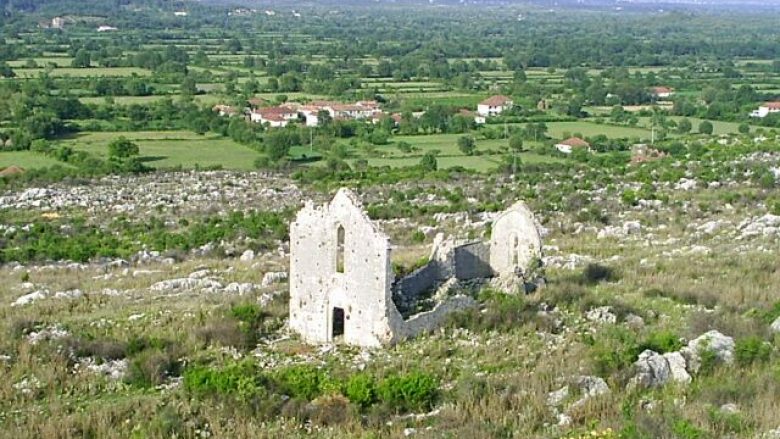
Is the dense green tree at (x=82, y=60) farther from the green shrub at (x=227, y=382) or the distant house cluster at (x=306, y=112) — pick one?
the green shrub at (x=227, y=382)

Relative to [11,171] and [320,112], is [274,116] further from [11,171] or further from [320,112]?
[11,171]

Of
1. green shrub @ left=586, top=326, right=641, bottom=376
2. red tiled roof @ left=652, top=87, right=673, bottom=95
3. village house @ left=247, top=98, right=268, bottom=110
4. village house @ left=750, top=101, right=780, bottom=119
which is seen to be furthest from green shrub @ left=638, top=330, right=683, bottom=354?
red tiled roof @ left=652, top=87, right=673, bottom=95

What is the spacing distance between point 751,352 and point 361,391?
694 centimetres

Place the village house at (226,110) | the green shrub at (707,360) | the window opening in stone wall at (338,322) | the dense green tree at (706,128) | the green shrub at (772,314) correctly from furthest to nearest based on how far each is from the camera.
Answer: the village house at (226,110)
the dense green tree at (706,128)
the window opening in stone wall at (338,322)
the green shrub at (772,314)
the green shrub at (707,360)

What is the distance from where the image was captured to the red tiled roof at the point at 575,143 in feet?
208

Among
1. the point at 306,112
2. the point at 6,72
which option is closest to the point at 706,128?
the point at 306,112

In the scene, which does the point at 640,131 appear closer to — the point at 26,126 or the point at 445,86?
the point at 445,86

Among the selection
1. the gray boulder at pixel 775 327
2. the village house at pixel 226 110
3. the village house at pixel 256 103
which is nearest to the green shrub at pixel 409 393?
the gray boulder at pixel 775 327

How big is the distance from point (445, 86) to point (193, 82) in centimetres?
2640

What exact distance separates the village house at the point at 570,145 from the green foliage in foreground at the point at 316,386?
157ft

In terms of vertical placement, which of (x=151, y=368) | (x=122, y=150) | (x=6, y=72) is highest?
(x=151, y=368)

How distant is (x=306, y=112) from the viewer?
→ 7862 cm

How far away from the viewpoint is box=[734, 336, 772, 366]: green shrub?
17422mm

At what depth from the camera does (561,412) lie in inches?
598
